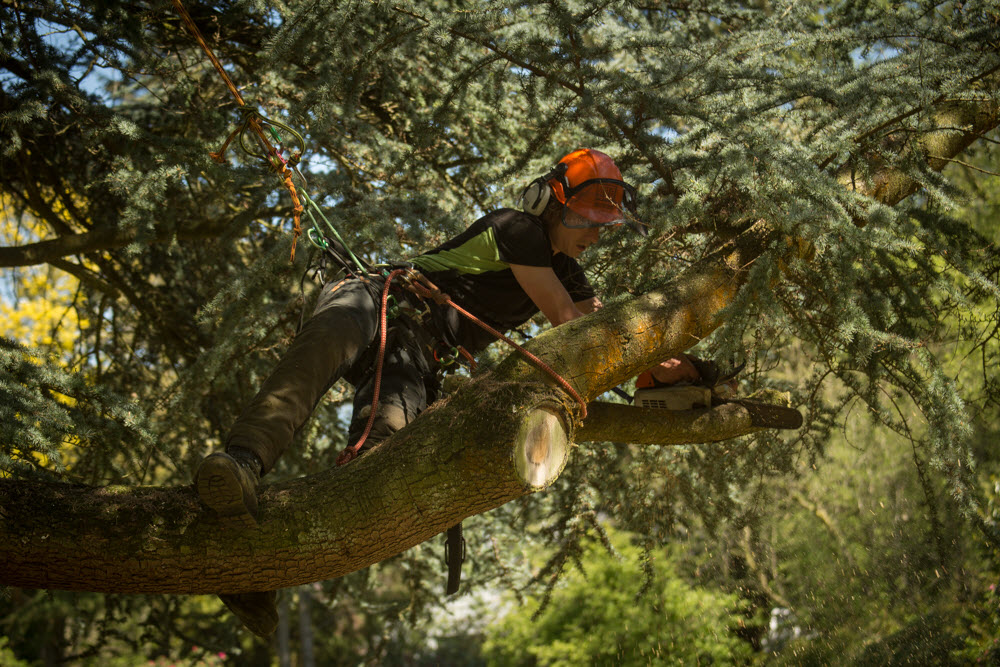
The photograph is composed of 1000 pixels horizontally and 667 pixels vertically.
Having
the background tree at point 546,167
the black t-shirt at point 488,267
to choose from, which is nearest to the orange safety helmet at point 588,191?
the black t-shirt at point 488,267

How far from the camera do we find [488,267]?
3.41 metres

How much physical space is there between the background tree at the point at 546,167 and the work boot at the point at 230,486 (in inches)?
48.3

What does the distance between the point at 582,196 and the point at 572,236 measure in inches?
7.3

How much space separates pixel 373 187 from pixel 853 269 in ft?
10.9

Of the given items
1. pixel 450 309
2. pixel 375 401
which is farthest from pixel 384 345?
pixel 450 309

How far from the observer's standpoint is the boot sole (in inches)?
83.1

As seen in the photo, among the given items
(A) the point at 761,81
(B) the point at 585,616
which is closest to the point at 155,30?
(A) the point at 761,81

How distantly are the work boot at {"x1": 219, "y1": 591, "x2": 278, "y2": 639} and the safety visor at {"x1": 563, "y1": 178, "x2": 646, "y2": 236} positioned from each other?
1.93 m

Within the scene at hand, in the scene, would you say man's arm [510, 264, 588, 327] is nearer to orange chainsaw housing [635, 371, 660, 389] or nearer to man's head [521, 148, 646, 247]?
man's head [521, 148, 646, 247]

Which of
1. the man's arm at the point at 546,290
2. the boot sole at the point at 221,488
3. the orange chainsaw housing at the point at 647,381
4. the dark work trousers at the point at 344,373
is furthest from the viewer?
the orange chainsaw housing at the point at 647,381

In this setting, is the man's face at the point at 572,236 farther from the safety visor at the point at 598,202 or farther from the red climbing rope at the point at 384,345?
the red climbing rope at the point at 384,345

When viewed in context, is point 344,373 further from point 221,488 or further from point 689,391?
point 689,391

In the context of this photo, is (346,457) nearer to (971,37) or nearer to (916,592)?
(971,37)

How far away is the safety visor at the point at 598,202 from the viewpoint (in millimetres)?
3375
